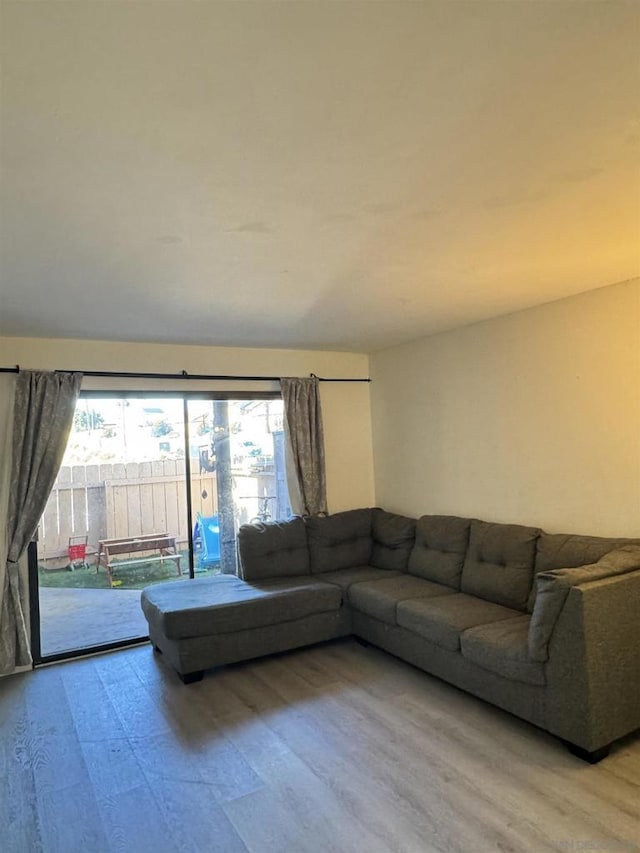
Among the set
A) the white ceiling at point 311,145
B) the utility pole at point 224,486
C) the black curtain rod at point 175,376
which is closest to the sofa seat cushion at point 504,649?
the white ceiling at point 311,145

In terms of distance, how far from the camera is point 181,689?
3.46 meters

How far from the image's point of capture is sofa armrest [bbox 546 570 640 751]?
2.49m

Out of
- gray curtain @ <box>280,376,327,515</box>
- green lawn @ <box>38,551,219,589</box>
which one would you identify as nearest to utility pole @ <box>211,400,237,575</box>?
green lawn @ <box>38,551,219,589</box>

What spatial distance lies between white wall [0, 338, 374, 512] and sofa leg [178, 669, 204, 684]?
2027 mm

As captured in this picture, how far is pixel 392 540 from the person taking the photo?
459 cm

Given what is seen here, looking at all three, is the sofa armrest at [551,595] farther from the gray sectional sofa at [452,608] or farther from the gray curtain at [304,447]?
the gray curtain at [304,447]

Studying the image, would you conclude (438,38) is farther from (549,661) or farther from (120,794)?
(120,794)

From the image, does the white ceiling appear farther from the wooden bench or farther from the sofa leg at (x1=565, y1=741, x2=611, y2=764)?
the sofa leg at (x1=565, y1=741, x2=611, y2=764)

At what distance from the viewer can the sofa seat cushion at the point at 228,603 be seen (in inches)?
139

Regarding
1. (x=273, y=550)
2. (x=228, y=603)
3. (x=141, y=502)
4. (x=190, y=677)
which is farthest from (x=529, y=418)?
(x=141, y=502)

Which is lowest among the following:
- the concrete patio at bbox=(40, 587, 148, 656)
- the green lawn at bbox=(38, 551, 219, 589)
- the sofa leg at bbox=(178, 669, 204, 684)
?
the sofa leg at bbox=(178, 669, 204, 684)

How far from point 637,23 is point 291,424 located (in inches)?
154

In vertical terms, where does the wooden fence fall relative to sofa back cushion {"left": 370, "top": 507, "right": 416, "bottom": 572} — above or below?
above

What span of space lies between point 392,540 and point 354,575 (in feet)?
1.50
